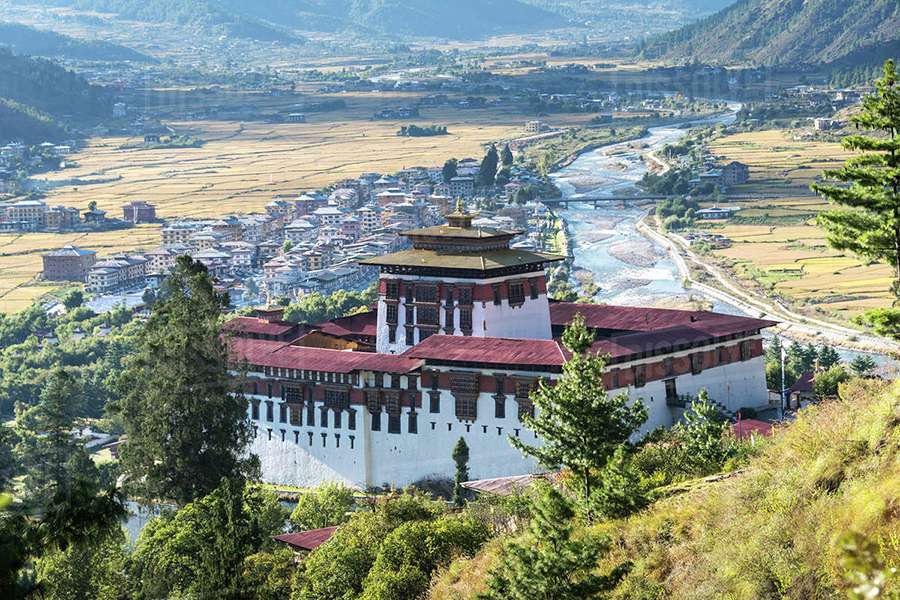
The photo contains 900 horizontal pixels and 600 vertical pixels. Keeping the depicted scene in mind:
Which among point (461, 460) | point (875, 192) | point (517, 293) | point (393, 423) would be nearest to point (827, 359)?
point (517, 293)

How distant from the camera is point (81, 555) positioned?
44.4 meters

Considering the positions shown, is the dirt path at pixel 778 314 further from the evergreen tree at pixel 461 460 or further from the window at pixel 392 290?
the evergreen tree at pixel 461 460

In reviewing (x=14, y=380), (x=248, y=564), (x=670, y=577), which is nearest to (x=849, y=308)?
(x=14, y=380)

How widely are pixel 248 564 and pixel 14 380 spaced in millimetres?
68852

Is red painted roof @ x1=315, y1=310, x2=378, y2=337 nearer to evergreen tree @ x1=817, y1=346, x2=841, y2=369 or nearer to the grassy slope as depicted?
evergreen tree @ x1=817, y1=346, x2=841, y2=369

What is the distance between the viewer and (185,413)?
54.4 meters

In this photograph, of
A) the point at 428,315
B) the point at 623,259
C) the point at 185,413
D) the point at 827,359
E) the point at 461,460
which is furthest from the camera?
the point at 623,259

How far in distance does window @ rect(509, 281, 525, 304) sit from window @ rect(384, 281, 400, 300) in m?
4.34

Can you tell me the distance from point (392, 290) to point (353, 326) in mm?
4659

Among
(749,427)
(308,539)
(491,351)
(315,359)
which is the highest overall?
(491,351)

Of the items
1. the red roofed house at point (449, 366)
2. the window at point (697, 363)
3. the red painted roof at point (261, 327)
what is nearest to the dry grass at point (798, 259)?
the red roofed house at point (449, 366)

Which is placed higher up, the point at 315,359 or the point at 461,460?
the point at 315,359

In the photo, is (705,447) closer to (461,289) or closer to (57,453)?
(461,289)

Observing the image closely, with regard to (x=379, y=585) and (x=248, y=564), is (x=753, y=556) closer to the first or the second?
(x=379, y=585)
